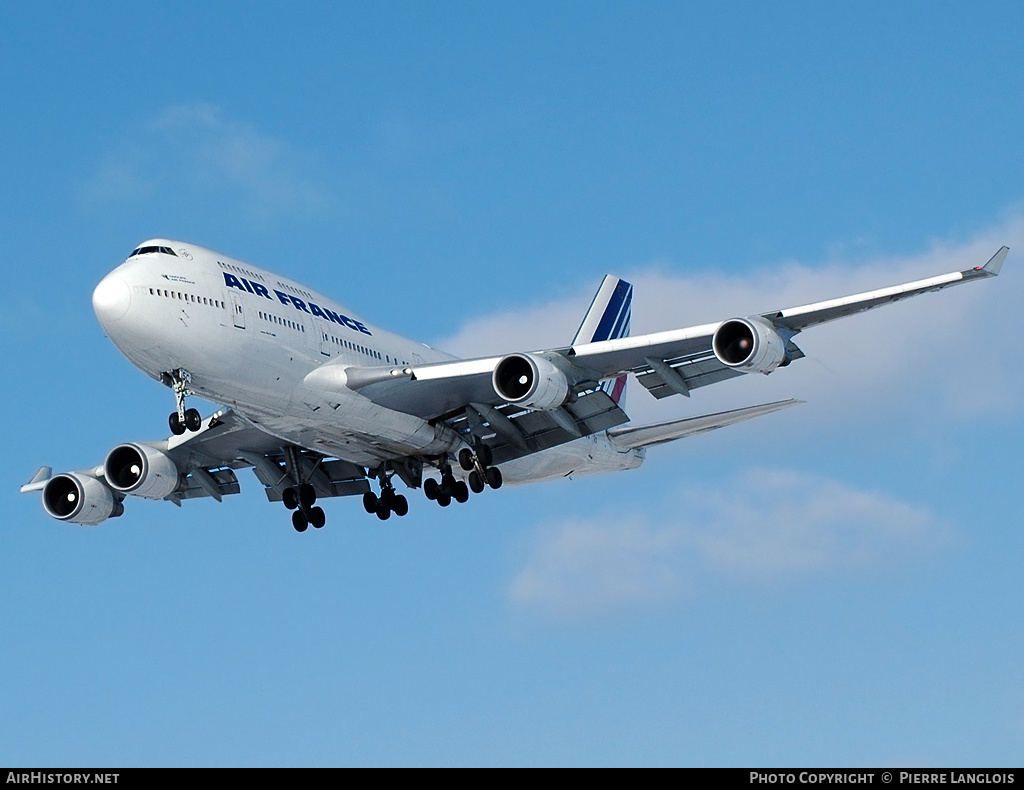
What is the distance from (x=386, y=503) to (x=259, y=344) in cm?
948

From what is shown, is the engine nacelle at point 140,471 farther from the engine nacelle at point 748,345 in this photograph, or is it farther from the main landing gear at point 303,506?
the engine nacelle at point 748,345

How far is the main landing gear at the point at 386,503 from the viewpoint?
3938cm

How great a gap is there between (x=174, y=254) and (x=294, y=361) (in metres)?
3.96

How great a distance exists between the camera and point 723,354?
103ft

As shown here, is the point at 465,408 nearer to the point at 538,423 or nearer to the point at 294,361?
the point at 538,423

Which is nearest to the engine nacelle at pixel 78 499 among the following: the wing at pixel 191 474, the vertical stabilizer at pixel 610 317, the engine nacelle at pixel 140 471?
the wing at pixel 191 474

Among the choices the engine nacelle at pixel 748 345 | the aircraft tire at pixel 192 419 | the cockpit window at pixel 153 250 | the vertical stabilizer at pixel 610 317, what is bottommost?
the aircraft tire at pixel 192 419

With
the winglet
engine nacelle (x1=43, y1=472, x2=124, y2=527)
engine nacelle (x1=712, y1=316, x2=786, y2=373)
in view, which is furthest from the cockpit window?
the winglet

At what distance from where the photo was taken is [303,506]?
1574 inches

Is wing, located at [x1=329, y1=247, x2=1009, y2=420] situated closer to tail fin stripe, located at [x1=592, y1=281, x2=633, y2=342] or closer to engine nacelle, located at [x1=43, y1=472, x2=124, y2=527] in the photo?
engine nacelle, located at [x1=43, y1=472, x2=124, y2=527]

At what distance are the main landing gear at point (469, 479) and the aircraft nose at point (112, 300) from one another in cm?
1116
